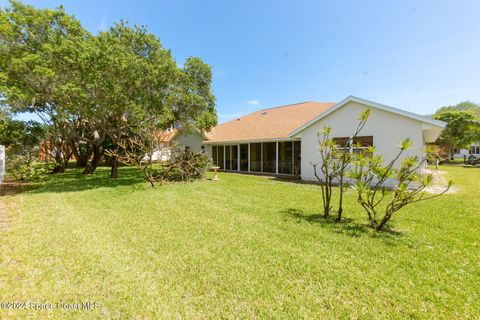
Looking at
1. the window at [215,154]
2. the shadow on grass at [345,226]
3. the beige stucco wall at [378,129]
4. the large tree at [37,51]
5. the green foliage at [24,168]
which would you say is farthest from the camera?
the window at [215,154]

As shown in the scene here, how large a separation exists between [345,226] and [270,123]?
14847 mm

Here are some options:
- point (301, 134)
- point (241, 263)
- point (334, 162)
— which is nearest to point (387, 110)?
point (301, 134)

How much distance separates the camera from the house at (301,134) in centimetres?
1095

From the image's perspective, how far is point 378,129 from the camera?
11547mm

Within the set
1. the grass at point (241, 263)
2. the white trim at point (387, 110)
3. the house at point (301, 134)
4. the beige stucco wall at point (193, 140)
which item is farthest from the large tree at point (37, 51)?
the white trim at point (387, 110)

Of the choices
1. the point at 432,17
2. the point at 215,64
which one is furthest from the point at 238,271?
the point at 215,64

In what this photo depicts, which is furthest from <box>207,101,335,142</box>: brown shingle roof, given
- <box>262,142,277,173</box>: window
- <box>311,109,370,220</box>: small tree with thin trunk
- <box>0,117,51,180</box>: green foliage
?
<box>0,117,51,180</box>: green foliage

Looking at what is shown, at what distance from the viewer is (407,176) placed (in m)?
5.02

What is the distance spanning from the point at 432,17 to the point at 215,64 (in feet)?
39.5

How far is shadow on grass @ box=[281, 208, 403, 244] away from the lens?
5252 millimetres

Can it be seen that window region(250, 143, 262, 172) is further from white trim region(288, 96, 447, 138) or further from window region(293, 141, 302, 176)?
white trim region(288, 96, 447, 138)

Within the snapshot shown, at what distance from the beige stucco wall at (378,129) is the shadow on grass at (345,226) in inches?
221

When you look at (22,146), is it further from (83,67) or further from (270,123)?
(270,123)

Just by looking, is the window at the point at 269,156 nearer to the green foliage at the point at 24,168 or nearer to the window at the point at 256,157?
the window at the point at 256,157
